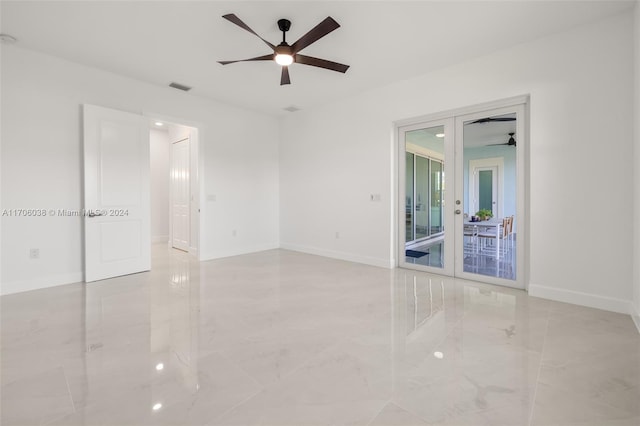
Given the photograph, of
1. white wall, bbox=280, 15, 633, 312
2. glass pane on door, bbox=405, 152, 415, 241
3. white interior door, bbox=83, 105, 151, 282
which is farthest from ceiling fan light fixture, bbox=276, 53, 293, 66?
white interior door, bbox=83, 105, 151, 282

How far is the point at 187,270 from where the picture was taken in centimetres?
481

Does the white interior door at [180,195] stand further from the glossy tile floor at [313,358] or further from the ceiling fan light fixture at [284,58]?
the ceiling fan light fixture at [284,58]

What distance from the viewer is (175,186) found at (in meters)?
6.84

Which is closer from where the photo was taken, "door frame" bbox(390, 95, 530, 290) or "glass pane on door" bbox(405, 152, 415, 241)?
"door frame" bbox(390, 95, 530, 290)

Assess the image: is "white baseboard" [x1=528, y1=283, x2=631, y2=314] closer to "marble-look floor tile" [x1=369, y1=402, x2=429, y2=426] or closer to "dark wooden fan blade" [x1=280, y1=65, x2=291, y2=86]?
"marble-look floor tile" [x1=369, y1=402, x2=429, y2=426]

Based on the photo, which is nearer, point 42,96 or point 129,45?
point 129,45

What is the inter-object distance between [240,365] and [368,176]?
376cm

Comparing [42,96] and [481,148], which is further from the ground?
[42,96]

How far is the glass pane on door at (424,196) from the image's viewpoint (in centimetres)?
451

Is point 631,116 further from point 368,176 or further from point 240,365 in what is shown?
point 240,365

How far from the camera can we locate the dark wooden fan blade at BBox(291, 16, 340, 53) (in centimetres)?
254

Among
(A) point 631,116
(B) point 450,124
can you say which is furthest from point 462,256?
(A) point 631,116

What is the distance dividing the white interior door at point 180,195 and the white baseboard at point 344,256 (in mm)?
2125

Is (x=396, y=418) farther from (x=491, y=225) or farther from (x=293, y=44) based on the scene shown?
(x=491, y=225)
